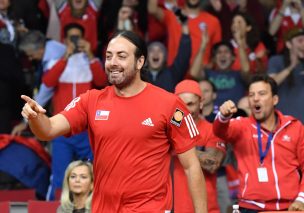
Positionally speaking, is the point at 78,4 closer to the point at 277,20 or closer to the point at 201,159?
the point at 277,20

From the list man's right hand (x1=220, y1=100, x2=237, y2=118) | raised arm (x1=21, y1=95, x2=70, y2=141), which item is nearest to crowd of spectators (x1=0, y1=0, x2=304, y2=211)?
man's right hand (x1=220, y1=100, x2=237, y2=118)

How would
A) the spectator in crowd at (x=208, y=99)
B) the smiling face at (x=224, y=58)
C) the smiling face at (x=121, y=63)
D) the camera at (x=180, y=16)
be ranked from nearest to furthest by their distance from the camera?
the smiling face at (x=121, y=63) < the spectator in crowd at (x=208, y=99) < the smiling face at (x=224, y=58) < the camera at (x=180, y=16)

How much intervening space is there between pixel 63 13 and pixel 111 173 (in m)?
6.28

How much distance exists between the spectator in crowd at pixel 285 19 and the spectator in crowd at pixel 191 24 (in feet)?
2.76

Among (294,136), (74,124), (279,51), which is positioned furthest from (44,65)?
(74,124)

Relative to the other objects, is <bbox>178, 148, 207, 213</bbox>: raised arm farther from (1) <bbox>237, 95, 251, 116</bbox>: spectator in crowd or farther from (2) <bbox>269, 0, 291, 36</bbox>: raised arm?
(2) <bbox>269, 0, 291, 36</bbox>: raised arm

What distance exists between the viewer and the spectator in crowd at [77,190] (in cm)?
889

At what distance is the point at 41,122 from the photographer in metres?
6.18

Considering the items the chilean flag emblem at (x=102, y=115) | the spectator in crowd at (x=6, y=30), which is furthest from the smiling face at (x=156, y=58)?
the chilean flag emblem at (x=102, y=115)

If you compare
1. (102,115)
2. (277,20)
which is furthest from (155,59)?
(102,115)

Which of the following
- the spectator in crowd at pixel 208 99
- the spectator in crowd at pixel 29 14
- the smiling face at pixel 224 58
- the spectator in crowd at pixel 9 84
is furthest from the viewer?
the spectator in crowd at pixel 29 14

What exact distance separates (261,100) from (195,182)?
7.36ft

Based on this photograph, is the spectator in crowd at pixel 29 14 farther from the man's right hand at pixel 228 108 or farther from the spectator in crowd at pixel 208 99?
the man's right hand at pixel 228 108

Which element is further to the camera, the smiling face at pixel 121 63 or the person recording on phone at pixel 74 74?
the person recording on phone at pixel 74 74
